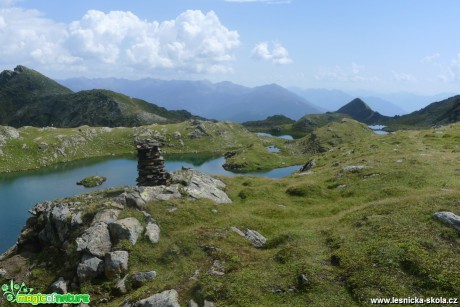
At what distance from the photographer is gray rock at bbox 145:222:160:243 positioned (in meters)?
32.5

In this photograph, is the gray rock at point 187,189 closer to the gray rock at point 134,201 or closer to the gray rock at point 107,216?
the gray rock at point 134,201

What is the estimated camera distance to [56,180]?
457 ft

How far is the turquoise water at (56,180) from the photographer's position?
8568 centimetres

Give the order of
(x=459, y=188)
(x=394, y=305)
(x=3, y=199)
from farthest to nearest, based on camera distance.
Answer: (x=3, y=199) → (x=459, y=188) → (x=394, y=305)

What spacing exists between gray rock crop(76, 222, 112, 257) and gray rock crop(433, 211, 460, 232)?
95.9 feet

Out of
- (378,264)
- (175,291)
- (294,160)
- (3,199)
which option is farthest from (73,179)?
(378,264)

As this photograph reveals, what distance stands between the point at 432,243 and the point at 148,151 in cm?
3297

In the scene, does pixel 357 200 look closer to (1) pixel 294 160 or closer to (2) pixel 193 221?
(2) pixel 193 221

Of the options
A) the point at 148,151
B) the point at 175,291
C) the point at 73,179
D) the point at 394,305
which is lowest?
the point at 73,179

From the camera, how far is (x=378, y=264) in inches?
953

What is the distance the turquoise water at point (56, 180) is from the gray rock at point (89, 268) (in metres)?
47.0

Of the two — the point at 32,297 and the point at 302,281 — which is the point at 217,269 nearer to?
the point at 302,281

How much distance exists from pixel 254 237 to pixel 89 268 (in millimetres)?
15464

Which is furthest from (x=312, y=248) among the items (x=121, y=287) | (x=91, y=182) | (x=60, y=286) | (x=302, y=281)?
(x=91, y=182)
